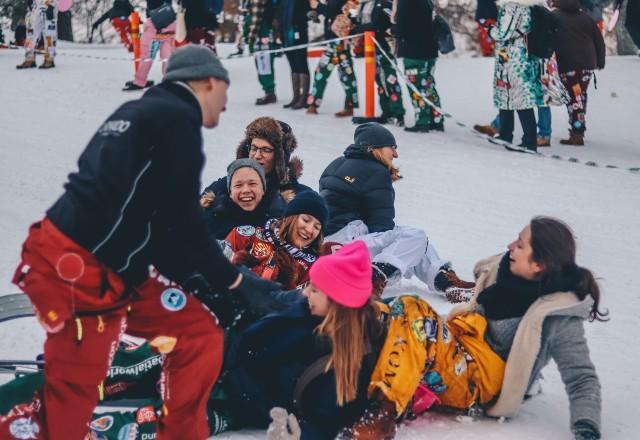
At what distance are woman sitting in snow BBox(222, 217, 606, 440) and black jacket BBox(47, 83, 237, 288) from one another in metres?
0.67

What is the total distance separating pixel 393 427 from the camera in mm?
3439

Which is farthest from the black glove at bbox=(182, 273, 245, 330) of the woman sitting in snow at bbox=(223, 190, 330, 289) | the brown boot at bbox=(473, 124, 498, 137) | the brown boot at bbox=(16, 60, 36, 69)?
the brown boot at bbox=(16, 60, 36, 69)

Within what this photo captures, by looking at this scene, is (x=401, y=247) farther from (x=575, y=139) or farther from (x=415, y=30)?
(x=575, y=139)

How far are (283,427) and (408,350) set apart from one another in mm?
557

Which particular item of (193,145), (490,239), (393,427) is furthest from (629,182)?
(193,145)

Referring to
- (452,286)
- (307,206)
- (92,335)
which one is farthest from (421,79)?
(92,335)

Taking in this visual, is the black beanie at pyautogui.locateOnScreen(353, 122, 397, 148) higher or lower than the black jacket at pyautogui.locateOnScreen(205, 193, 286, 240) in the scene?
higher

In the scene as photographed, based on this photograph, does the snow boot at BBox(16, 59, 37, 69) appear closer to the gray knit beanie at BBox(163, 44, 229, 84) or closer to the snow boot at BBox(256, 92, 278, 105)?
the snow boot at BBox(256, 92, 278, 105)

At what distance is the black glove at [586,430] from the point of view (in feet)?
11.5

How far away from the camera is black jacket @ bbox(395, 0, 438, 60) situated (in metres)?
9.42

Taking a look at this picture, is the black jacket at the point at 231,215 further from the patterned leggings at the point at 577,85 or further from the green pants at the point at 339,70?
the green pants at the point at 339,70

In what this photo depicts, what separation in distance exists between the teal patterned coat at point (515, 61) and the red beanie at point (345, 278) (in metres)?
5.77

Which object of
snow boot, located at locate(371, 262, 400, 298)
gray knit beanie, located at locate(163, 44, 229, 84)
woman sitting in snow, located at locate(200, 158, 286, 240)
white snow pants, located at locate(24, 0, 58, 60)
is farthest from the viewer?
white snow pants, located at locate(24, 0, 58, 60)

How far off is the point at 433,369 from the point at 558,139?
7007 mm
